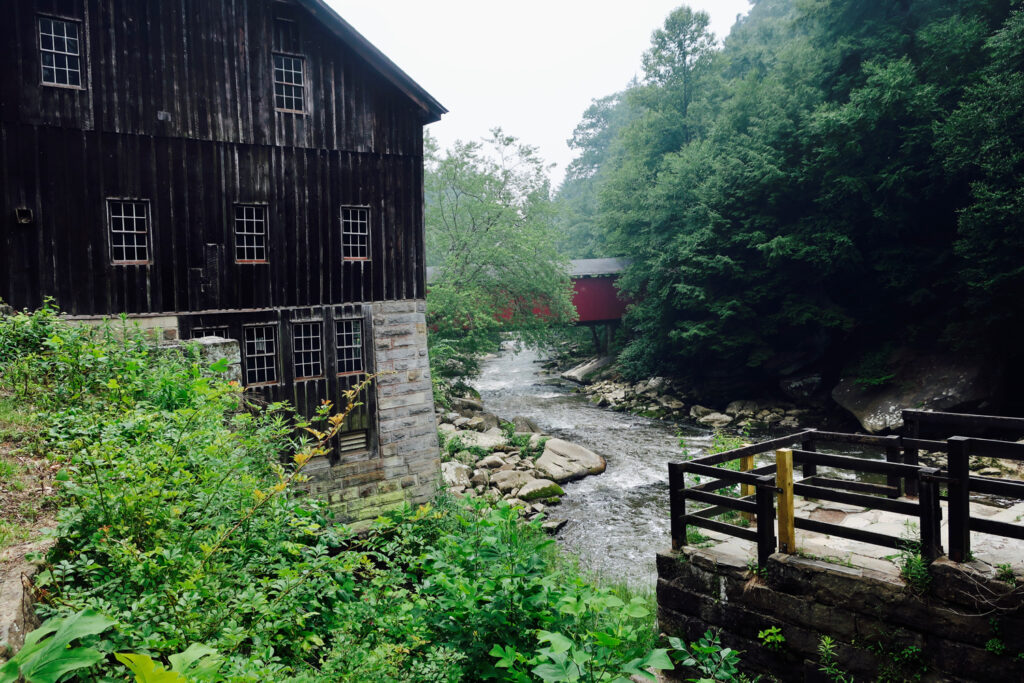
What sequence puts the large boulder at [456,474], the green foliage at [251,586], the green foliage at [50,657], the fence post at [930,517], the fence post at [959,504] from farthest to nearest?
1. the large boulder at [456,474]
2. the fence post at [930,517]
3. the fence post at [959,504]
4. the green foliage at [251,586]
5. the green foliage at [50,657]

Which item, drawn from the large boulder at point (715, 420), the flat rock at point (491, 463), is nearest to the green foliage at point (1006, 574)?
the flat rock at point (491, 463)

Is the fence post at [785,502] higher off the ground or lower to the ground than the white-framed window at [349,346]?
lower

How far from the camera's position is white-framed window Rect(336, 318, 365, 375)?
38.9ft

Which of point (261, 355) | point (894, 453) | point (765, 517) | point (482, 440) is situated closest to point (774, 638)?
point (765, 517)

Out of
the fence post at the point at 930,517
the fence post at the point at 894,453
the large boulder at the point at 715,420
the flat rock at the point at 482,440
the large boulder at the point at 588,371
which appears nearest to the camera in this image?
the fence post at the point at 930,517

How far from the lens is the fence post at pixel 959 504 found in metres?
4.74

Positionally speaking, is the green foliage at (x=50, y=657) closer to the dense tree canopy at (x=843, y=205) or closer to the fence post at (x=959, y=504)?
the fence post at (x=959, y=504)

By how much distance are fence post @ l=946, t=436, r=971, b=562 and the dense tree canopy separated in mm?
12598

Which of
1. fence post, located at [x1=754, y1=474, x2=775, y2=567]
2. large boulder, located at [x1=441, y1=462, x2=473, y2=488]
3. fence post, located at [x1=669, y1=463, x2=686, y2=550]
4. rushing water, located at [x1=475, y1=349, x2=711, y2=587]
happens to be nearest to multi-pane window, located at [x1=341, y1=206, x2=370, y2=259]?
large boulder, located at [x1=441, y1=462, x2=473, y2=488]

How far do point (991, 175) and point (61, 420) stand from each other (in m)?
18.5

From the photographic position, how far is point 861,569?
17.0 ft

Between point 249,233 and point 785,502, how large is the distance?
9.72 meters

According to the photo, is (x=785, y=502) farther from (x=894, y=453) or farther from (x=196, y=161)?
(x=196, y=161)

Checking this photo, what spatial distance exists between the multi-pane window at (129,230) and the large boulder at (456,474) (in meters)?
7.78
